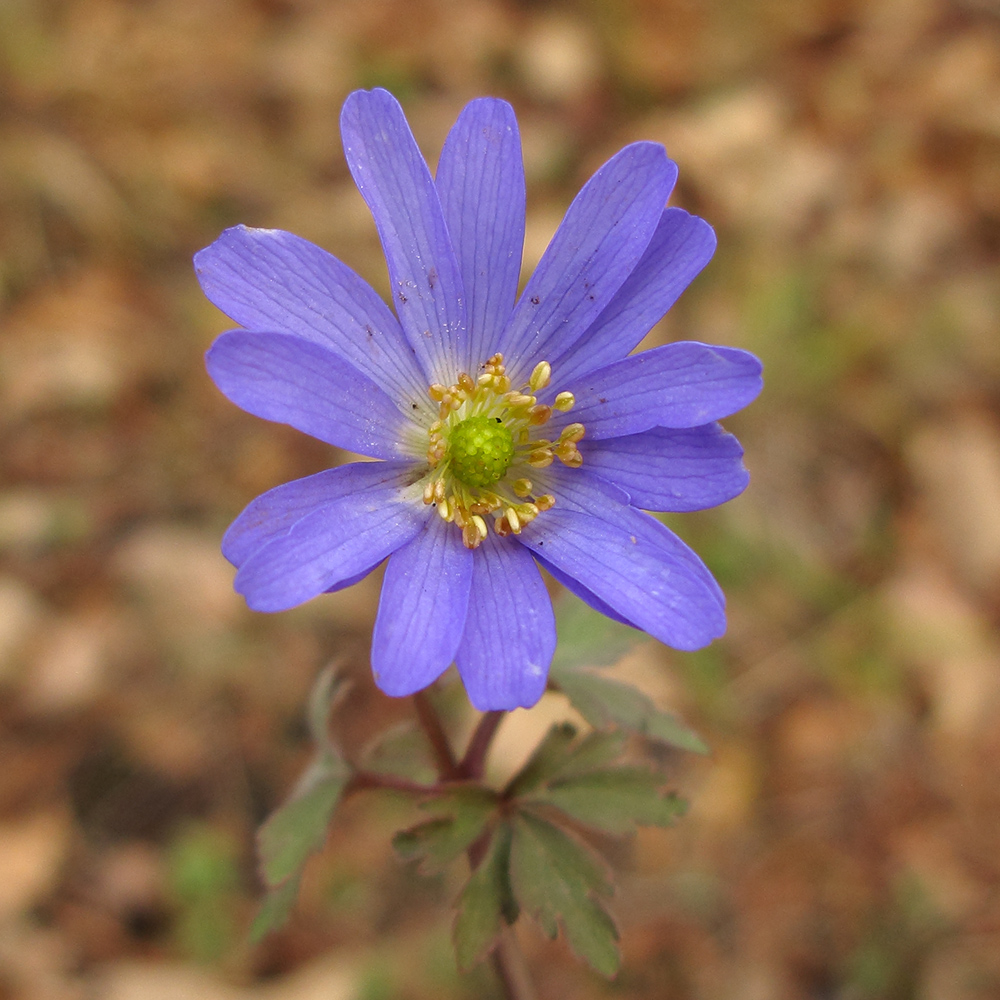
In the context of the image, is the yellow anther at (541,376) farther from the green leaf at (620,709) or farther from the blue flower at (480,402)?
the green leaf at (620,709)

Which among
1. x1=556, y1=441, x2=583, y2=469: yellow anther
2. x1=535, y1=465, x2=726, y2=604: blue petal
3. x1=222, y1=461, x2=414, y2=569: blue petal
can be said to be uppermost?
x1=222, y1=461, x2=414, y2=569: blue petal

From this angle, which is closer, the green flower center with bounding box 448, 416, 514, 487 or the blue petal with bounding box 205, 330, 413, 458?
the blue petal with bounding box 205, 330, 413, 458

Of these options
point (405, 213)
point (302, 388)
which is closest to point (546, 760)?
point (302, 388)

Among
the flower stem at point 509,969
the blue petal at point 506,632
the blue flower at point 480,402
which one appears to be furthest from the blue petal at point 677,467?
the flower stem at point 509,969

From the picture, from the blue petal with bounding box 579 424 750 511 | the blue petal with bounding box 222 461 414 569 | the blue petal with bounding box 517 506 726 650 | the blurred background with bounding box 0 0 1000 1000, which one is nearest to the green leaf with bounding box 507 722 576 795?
the blue petal with bounding box 517 506 726 650

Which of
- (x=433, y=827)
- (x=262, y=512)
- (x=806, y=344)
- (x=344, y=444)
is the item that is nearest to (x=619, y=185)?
(x=344, y=444)

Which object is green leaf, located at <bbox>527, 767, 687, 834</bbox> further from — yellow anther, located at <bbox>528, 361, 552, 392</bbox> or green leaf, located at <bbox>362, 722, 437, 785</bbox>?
yellow anther, located at <bbox>528, 361, 552, 392</bbox>
